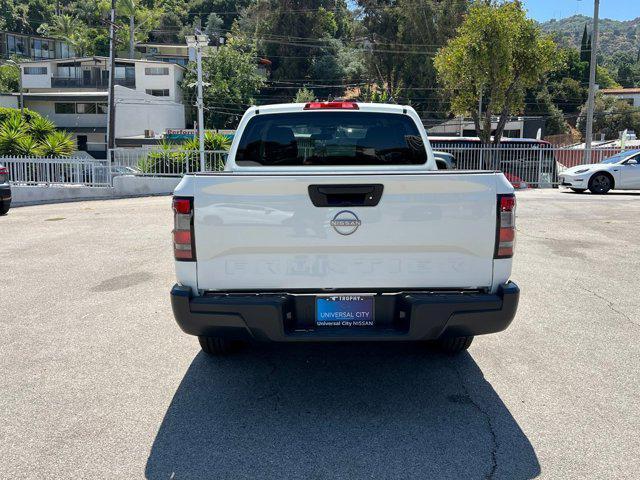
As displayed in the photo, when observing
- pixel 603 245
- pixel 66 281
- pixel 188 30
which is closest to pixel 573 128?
pixel 188 30

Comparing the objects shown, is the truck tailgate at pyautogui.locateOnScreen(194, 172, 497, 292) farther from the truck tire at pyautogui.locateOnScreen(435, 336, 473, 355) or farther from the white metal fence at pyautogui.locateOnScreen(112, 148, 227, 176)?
the white metal fence at pyautogui.locateOnScreen(112, 148, 227, 176)

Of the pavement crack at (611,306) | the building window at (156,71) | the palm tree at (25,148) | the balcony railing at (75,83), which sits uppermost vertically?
the building window at (156,71)

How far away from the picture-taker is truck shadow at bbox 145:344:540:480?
3.38 metres

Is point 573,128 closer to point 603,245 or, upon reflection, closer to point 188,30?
point 188,30

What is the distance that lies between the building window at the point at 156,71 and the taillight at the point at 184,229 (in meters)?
58.4

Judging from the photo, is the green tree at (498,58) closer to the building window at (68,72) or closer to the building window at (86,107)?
the building window at (86,107)

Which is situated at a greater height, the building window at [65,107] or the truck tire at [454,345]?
the building window at [65,107]

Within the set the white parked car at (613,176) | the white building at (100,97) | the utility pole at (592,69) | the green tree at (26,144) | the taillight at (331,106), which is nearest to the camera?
the taillight at (331,106)

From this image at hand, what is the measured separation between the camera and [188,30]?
91.9 metres

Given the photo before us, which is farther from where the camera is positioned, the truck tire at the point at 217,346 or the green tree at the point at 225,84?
the green tree at the point at 225,84

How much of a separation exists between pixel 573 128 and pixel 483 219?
74863 millimetres

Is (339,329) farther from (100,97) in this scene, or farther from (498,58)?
(100,97)

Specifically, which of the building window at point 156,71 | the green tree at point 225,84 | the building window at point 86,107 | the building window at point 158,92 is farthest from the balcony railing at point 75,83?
the green tree at point 225,84

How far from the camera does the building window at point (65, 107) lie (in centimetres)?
5440
